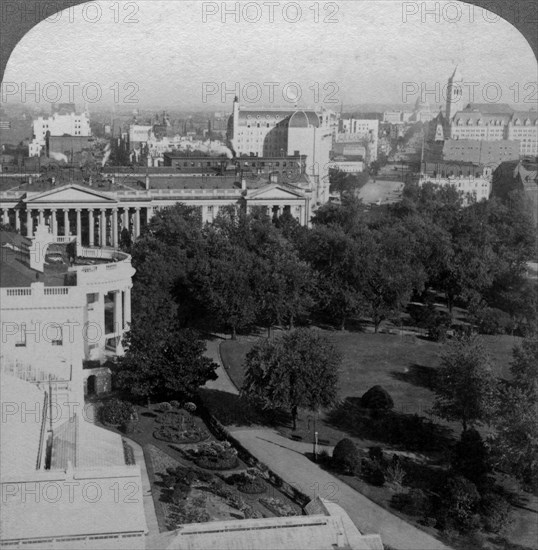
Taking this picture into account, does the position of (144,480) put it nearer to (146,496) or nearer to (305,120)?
(146,496)

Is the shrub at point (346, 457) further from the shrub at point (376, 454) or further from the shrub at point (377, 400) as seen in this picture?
→ the shrub at point (377, 400)

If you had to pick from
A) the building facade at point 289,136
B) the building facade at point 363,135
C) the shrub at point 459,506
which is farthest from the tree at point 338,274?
the building facade at point 289,136

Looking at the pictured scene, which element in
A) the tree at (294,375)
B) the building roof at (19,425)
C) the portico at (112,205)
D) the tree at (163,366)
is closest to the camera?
the building roof at (19,425)

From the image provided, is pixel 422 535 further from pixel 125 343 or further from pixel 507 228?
pixel 507 228

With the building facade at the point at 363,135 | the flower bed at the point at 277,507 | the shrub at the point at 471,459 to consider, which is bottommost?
the flower bed at the point at 277,507

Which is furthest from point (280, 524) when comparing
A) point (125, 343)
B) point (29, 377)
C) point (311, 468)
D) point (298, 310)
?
point (298, 310)

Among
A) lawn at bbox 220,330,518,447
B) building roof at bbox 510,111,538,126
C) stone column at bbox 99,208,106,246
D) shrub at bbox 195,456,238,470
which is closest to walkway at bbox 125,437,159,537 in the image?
shrub at bbox 195,456,238,470
